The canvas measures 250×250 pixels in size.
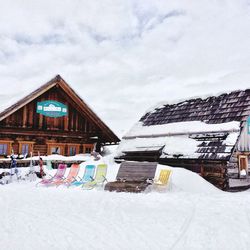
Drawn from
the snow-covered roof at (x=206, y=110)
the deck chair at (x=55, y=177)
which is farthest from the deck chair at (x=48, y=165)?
the snow-covered roof at (x=206, y=110)

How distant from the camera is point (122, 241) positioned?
5.54 metres

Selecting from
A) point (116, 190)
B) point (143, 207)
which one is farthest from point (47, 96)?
point (143, 207)

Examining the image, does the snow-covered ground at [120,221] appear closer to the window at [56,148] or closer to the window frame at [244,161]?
the window frame at [244,161]

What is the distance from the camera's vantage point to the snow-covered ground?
545 centimetres

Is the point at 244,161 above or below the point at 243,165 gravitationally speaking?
above

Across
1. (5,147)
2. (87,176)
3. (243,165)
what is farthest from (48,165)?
(243,165)

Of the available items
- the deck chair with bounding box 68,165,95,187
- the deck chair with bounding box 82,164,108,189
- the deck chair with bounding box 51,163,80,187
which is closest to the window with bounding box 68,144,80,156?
the deck chair with bounding box 51,163,80,187

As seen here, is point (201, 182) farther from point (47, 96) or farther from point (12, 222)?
point (47, 96)

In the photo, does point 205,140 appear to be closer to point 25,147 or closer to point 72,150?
point 72,150

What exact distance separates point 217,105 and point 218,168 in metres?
3.85

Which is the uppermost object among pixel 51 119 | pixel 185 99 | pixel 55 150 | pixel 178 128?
pixel 185 99

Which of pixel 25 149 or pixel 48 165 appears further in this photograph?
pixel 25 149

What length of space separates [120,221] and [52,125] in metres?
12.5

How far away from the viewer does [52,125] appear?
18.8 metres
